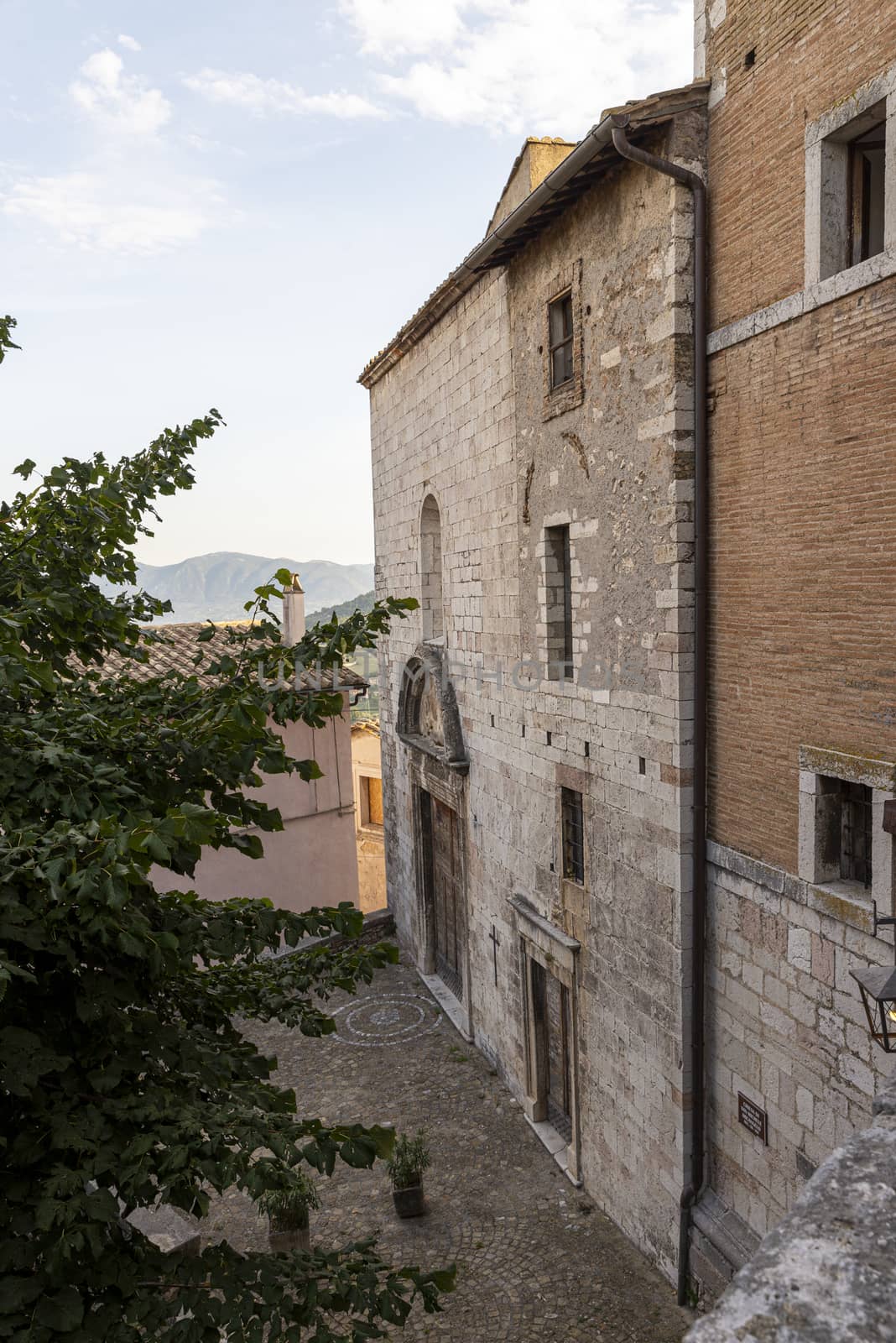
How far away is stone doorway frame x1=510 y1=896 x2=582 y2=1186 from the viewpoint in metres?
8.76

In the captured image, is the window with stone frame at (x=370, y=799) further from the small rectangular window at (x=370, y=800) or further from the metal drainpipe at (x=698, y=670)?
the metal drainpipe at (x=698, y=670)

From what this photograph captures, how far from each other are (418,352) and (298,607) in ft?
18.3

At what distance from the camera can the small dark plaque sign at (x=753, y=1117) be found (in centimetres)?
628

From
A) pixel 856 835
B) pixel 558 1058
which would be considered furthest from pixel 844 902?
pixel 558 1058

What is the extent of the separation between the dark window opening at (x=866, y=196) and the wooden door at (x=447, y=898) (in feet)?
28.9

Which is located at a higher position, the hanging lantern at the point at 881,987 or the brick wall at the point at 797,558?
the brick wall at the point at 797,558

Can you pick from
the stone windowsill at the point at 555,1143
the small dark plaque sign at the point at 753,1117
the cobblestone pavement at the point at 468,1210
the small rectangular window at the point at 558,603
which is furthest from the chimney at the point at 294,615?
the small dark plaque sign at the point at 753,1117

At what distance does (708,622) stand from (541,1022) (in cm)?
530

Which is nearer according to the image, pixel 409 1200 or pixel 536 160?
pixel 409 1200

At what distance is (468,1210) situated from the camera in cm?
862

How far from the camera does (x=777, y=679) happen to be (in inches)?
235

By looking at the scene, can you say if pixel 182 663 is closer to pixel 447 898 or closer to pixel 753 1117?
pixel 447 898

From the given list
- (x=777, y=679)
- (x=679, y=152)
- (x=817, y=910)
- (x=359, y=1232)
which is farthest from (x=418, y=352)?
(x=359, y=1232)

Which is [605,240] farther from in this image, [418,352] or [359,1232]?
[359,1232]
